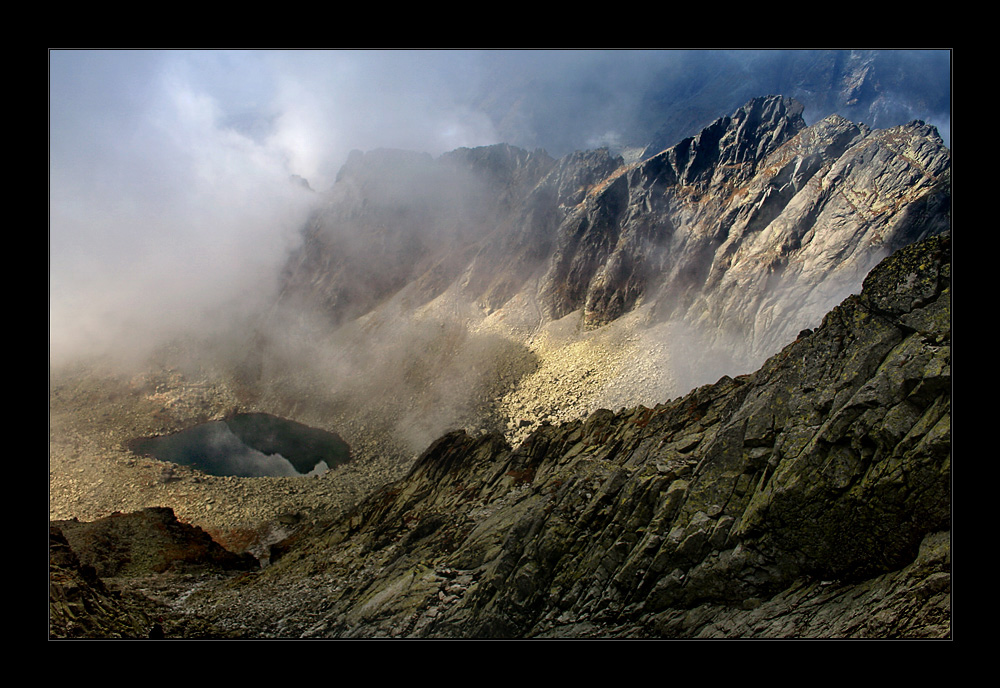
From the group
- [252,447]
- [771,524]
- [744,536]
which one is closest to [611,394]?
[744,536]

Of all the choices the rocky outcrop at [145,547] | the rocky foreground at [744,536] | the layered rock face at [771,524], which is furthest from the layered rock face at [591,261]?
the layered rock face at [771,524]

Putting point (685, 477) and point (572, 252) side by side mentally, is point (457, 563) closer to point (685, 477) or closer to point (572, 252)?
point (685, 477)

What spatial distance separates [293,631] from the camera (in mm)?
10922

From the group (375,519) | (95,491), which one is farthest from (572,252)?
(95,491)

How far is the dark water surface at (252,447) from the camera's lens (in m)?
26.2

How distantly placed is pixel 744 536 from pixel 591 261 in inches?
1285

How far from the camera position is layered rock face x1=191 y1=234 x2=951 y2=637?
6.04 m

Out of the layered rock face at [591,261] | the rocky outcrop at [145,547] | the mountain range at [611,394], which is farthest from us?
the layered rock face at [591,261]

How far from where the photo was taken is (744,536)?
681 cm

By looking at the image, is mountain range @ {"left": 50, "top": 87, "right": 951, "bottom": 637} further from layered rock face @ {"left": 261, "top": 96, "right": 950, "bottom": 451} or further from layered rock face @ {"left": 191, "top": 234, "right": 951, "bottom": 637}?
layered rock face @ {"left": 261, "top": 96, "right": 950, "bottom": 451}

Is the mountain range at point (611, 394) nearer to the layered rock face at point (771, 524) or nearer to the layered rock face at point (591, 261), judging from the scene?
the layered rock face at point (771, 524)

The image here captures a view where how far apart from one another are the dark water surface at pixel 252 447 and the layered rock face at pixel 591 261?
317 cm

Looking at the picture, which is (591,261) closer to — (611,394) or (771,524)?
(611,394)
